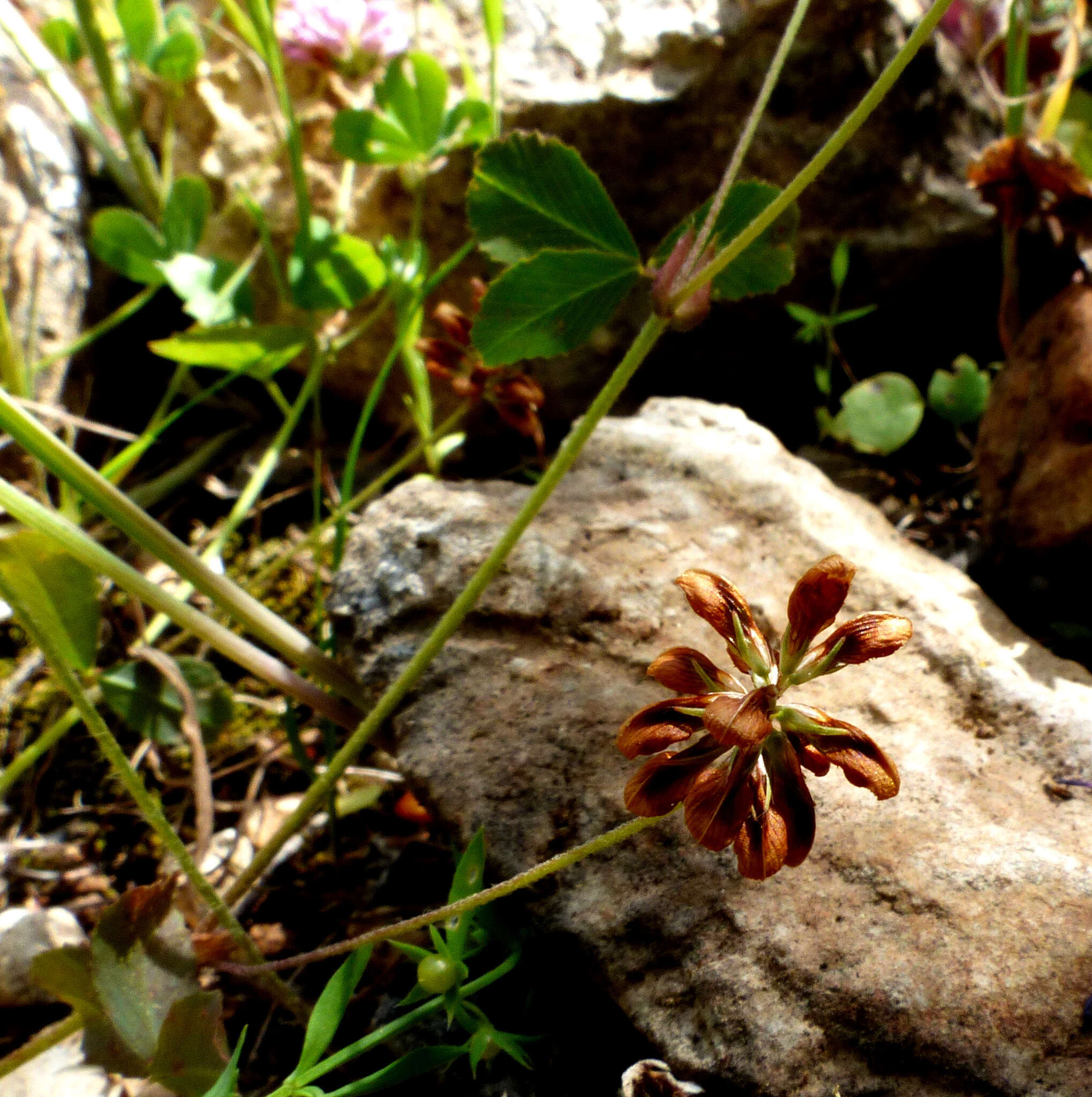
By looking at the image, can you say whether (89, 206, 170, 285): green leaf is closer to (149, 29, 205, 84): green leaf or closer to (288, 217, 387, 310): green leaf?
(288, 217, 387, 310): green leaf

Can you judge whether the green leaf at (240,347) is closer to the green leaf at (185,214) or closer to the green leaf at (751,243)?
the green leaf at (185,214)

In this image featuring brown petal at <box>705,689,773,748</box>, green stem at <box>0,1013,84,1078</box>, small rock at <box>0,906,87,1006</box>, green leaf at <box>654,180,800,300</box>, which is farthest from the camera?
small rock at <box>0,906,87,1006</box>

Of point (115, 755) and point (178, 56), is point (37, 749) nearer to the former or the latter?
point (115, 755)

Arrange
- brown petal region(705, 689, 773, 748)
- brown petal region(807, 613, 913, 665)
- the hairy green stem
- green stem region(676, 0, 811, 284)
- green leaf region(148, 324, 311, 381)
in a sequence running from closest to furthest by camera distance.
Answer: brown petal region(705, 689, 773, 748) → brown petal region(807, 613, 913, 665) → green stem region(676, 0, 811, 284) → green leaf region(148, 324, 311, 381) → the hairy green stem

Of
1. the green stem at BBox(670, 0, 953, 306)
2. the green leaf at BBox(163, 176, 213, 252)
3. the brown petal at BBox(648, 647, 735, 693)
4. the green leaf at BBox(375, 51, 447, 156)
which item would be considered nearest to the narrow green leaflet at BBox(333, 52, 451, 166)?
the green leaf at BBox(375, 51, 447, 156)

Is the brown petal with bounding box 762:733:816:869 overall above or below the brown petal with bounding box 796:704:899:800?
below

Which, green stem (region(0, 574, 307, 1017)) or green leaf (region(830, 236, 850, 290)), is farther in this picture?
green leaf (region(830, 236, 850, 290))

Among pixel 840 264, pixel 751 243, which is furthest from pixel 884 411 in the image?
pixel 751 243

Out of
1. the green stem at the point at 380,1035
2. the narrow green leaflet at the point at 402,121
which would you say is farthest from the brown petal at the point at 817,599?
the narrow green leaflet at the point at 402,121
